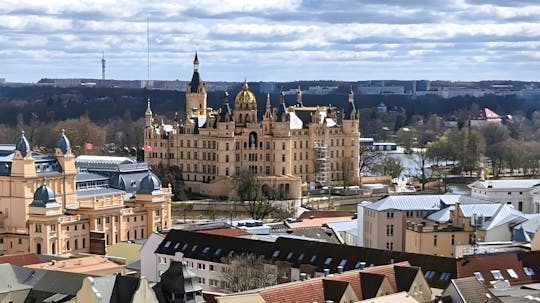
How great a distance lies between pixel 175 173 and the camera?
399 ft

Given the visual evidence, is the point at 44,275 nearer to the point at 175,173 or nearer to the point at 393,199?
the point at 393,199

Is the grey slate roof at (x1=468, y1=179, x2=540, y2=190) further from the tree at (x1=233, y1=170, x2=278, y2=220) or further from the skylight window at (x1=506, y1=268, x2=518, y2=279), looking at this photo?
the skylight window at (x1=506, y1=268, x2=518, y2=279)

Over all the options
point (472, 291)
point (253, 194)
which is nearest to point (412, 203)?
point (472, 291)

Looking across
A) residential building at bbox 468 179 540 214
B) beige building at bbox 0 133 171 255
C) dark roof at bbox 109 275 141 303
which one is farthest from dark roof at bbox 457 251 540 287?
beige building at bbox 0 133 171 255

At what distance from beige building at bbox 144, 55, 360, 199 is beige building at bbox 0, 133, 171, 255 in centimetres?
2933

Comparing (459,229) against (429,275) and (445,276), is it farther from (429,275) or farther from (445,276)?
(445,276)

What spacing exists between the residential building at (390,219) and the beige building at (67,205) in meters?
17.7

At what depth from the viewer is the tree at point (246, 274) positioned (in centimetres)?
5275

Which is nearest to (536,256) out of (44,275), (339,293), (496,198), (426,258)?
(426,258)

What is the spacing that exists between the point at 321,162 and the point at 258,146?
319 inches

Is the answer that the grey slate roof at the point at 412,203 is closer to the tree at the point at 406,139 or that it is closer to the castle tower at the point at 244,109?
the castle tower at the point at 244,109

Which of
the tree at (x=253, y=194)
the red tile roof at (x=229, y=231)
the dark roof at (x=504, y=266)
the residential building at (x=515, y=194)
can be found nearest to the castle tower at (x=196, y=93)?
the tree at (x=253, y=194)

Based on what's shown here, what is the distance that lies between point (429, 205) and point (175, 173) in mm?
52984

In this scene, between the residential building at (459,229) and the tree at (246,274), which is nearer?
the tree at (246,274)
